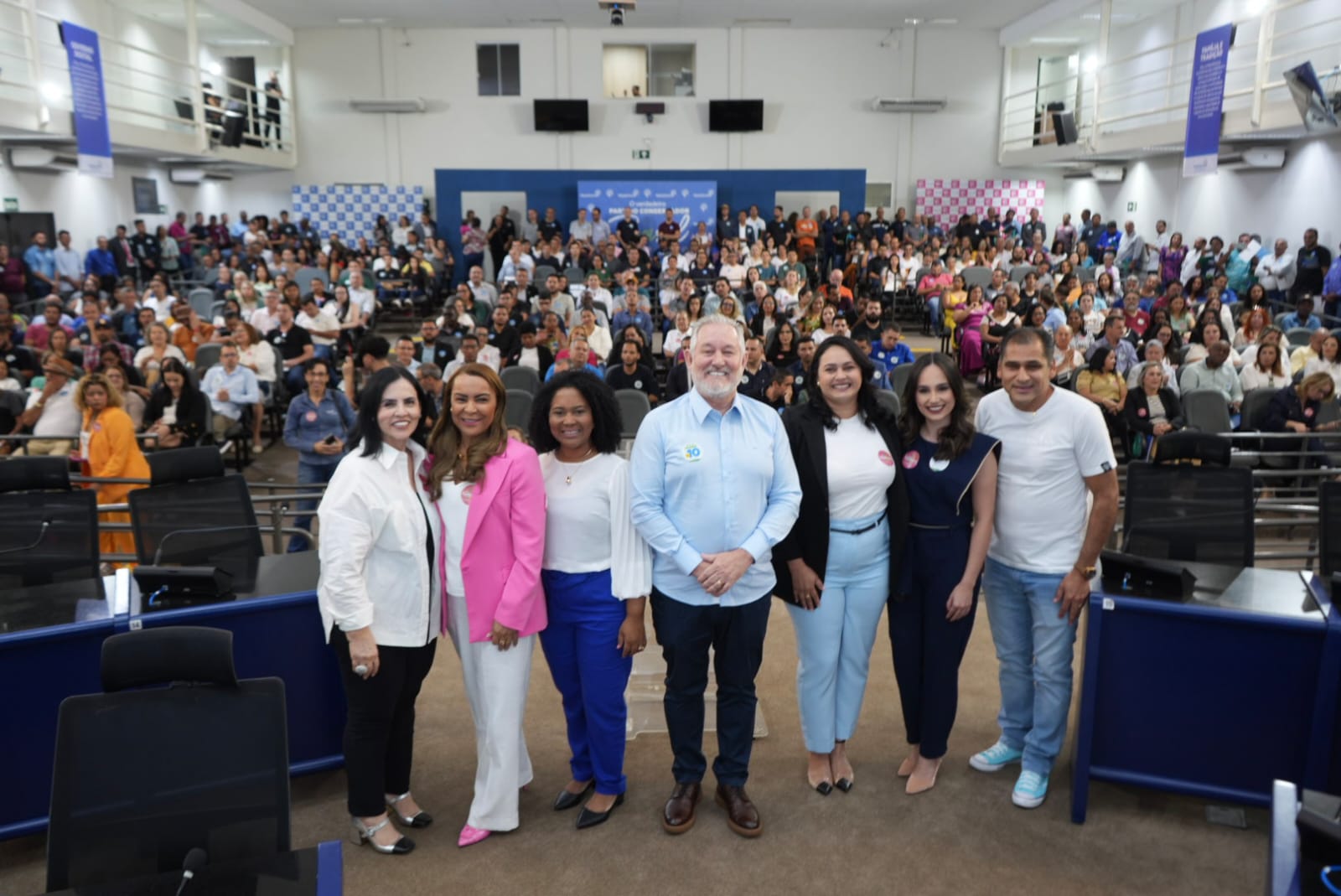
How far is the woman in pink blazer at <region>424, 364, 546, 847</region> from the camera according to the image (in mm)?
2828

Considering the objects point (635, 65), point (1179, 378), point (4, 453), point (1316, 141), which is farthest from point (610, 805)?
point (635, 65)

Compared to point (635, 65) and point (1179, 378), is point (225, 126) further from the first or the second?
point (1179, 378)

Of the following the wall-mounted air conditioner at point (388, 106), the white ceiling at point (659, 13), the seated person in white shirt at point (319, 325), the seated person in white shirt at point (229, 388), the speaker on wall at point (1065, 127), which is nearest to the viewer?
the seated person in white shirt at point (229, 388)

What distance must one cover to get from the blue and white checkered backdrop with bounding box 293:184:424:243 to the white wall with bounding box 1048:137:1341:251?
12.8m

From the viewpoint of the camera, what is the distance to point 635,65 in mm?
17953

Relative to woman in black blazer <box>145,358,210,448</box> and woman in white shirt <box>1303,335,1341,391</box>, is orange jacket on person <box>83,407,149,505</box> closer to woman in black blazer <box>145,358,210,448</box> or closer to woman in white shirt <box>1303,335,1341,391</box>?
woman in black blazer <box>145,358,210,448</box>

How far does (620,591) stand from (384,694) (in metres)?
0.78

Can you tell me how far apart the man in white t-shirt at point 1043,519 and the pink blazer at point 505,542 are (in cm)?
154

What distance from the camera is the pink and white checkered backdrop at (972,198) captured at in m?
18.0

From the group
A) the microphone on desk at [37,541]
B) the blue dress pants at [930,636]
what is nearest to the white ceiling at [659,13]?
the microphone on desk at [37,541]

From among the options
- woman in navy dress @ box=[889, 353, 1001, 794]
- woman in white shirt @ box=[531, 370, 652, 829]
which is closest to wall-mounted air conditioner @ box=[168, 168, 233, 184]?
woman in white shirt @ box=[531, 370, 652, 829]

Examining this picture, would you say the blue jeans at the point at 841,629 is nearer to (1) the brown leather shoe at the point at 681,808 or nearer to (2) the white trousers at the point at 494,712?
(1) the brown leather shoe at the point at 681,808

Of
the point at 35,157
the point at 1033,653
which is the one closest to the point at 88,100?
the point at 35,157

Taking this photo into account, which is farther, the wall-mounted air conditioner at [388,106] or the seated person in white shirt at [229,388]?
the wall-mounted air conditioner at [388,106]
